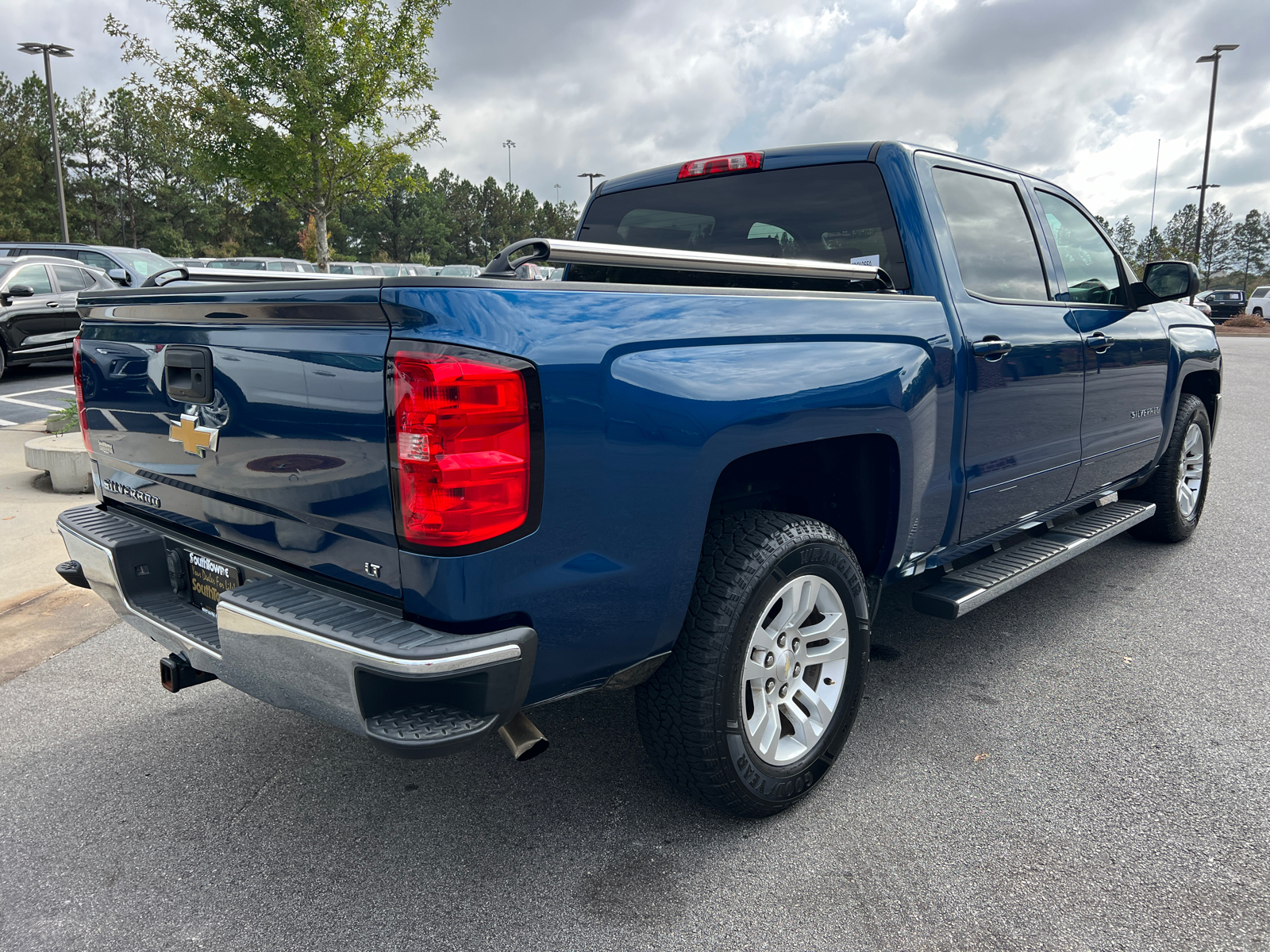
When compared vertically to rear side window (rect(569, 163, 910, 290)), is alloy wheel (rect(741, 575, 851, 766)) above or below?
below

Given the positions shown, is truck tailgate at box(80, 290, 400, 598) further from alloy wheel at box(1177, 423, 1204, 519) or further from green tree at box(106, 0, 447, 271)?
green tree at box(106, 0, 447, 271)

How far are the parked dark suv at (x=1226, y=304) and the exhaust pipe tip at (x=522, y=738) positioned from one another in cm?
4345

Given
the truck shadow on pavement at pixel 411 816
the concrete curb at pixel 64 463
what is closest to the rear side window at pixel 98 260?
the concrete curb at pixel 64 463

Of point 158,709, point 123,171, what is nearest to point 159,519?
point 158,709

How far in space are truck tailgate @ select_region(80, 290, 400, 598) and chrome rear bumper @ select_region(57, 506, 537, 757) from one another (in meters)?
0.11

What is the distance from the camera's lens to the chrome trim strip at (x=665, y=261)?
2.08 metres

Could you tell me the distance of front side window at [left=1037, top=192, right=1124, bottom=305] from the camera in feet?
Result: 13.1

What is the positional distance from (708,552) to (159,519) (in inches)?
66.0

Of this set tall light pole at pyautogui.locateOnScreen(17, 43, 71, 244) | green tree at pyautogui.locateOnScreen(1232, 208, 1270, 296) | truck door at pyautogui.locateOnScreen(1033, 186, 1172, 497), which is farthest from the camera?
green tree at pyautogui.locateOnScreen(1232, 208, 1270, 296)

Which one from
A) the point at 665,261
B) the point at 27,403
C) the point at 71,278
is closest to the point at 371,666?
the point at 665,261

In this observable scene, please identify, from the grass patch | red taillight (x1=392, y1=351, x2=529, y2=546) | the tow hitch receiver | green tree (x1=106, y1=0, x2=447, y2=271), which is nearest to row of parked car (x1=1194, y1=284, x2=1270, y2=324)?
green tree (x1=106, y1=0, x2=447, y2=271)

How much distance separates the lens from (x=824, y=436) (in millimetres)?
2508

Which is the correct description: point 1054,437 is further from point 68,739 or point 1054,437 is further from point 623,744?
point 68,739

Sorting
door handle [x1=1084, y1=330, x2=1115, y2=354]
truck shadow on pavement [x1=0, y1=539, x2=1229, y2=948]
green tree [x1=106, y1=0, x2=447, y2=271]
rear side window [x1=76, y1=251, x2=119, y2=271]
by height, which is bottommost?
truck shadow on pavement [x1=0, y1=539, x2=1229, y2=948]
